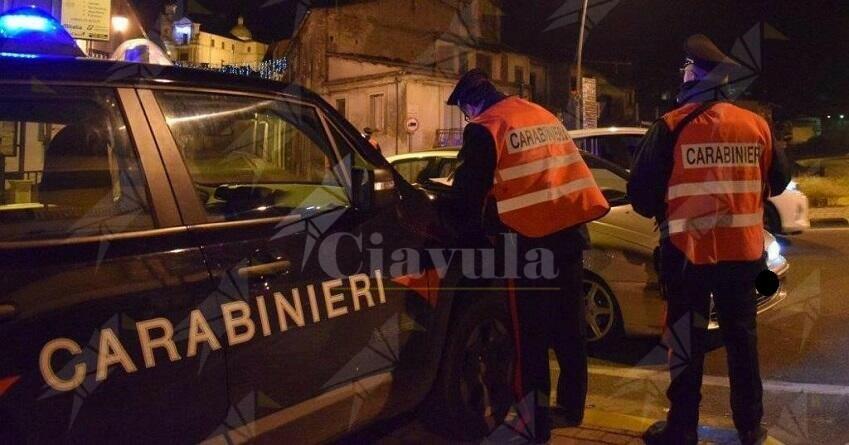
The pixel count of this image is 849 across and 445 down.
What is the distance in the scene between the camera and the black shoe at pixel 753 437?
11.7ft

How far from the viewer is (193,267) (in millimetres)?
2445

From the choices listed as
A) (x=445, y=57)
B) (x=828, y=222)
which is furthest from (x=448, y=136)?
(x=828, y=222)

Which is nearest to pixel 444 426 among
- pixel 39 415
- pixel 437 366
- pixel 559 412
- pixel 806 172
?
pixel 437 366

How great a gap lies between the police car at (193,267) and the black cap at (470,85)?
21.4 inches

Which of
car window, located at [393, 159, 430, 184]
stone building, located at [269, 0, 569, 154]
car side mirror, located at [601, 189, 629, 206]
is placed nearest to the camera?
car side mirror, located at [601, 189, 629, 206]

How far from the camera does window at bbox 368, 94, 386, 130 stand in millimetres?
32031

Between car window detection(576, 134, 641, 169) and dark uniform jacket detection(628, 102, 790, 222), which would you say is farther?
car window detection(576, 134, 641, 169)

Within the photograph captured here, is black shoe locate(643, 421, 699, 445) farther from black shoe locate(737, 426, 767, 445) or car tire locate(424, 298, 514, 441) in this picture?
car tire locate(424, 298, 514, 441)

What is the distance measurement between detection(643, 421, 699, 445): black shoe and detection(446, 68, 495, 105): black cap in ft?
5.93

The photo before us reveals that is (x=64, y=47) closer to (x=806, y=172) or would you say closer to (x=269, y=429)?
(x=269, y=429)

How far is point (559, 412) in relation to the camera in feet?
12.9

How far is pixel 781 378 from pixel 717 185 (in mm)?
2170

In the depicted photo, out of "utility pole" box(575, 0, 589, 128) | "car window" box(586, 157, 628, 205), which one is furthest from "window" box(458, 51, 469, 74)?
"car window" box(586, 157, 628, 205)

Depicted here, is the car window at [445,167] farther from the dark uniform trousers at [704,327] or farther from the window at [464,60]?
the window at [464,60]
